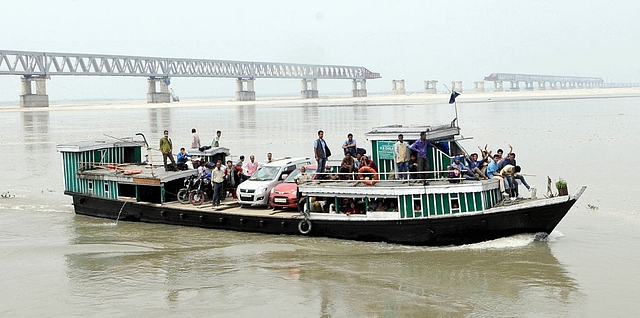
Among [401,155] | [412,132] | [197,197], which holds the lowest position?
[197,197]

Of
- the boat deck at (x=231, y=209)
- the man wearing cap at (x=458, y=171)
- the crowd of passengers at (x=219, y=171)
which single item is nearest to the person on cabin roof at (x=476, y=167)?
the man wearing cap at (x=458, y=171)

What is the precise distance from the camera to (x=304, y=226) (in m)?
21.3

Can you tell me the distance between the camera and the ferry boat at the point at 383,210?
19.6m

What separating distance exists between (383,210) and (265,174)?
15.8 feet

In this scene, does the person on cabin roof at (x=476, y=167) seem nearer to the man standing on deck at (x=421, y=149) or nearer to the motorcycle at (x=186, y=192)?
the man standing on deck at (x=421, y=149)

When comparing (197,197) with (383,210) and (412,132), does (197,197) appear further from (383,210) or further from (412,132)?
(412,132)

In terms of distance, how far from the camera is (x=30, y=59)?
154 m

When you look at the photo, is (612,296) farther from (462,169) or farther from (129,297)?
(129,297)

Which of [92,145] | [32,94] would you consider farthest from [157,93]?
[92,145]

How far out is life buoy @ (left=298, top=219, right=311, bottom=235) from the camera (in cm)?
2127

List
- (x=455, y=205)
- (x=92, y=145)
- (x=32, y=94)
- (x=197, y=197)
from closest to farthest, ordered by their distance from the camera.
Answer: (x=455, y=205) → (x=197, y=197) → (x=92, y=145) → (x=32, y=94)

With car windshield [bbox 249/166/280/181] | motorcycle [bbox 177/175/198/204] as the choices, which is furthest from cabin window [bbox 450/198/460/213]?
motorcycle [bbox 177/175/198/204]

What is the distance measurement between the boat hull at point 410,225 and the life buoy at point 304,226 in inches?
1.2

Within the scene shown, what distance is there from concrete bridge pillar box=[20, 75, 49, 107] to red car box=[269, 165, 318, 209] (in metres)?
139
